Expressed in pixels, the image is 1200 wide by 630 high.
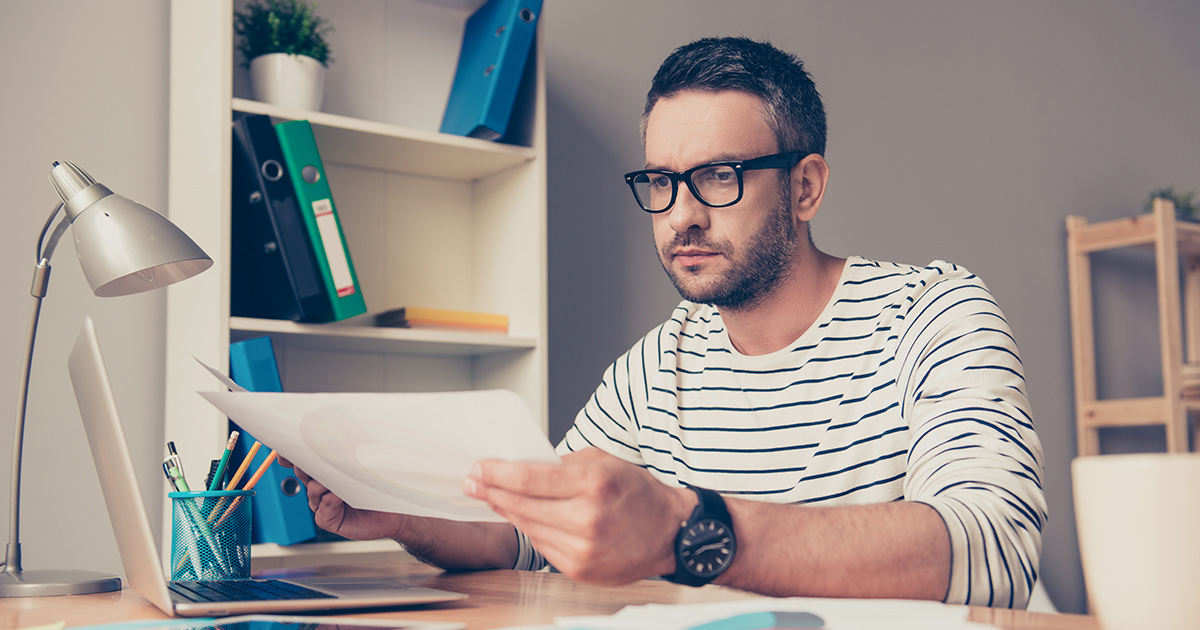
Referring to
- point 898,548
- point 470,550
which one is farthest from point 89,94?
point 898,548

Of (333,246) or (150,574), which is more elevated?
(333,246)

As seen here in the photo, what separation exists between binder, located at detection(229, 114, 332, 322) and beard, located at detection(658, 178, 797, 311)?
56 cm

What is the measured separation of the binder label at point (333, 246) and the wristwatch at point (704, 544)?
3.19ft

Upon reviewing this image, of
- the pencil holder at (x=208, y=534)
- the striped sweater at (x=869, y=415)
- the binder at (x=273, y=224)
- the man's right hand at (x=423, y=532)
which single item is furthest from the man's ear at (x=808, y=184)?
the pencil holder at (x=208, y=534)

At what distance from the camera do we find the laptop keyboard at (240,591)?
776 mm

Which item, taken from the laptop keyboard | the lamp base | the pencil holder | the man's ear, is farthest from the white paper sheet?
the man's ear

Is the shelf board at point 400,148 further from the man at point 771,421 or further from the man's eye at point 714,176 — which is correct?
the man's eye at point 714,176

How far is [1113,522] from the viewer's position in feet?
1.50

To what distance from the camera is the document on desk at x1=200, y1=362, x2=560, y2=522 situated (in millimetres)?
597

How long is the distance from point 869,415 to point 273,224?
91cm

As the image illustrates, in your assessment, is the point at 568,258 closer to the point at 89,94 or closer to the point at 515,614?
the point at 89,94

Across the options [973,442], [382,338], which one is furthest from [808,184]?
[382,338]

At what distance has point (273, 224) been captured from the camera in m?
1.46

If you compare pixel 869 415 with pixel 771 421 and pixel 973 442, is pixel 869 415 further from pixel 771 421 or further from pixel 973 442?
pixel 973 442
